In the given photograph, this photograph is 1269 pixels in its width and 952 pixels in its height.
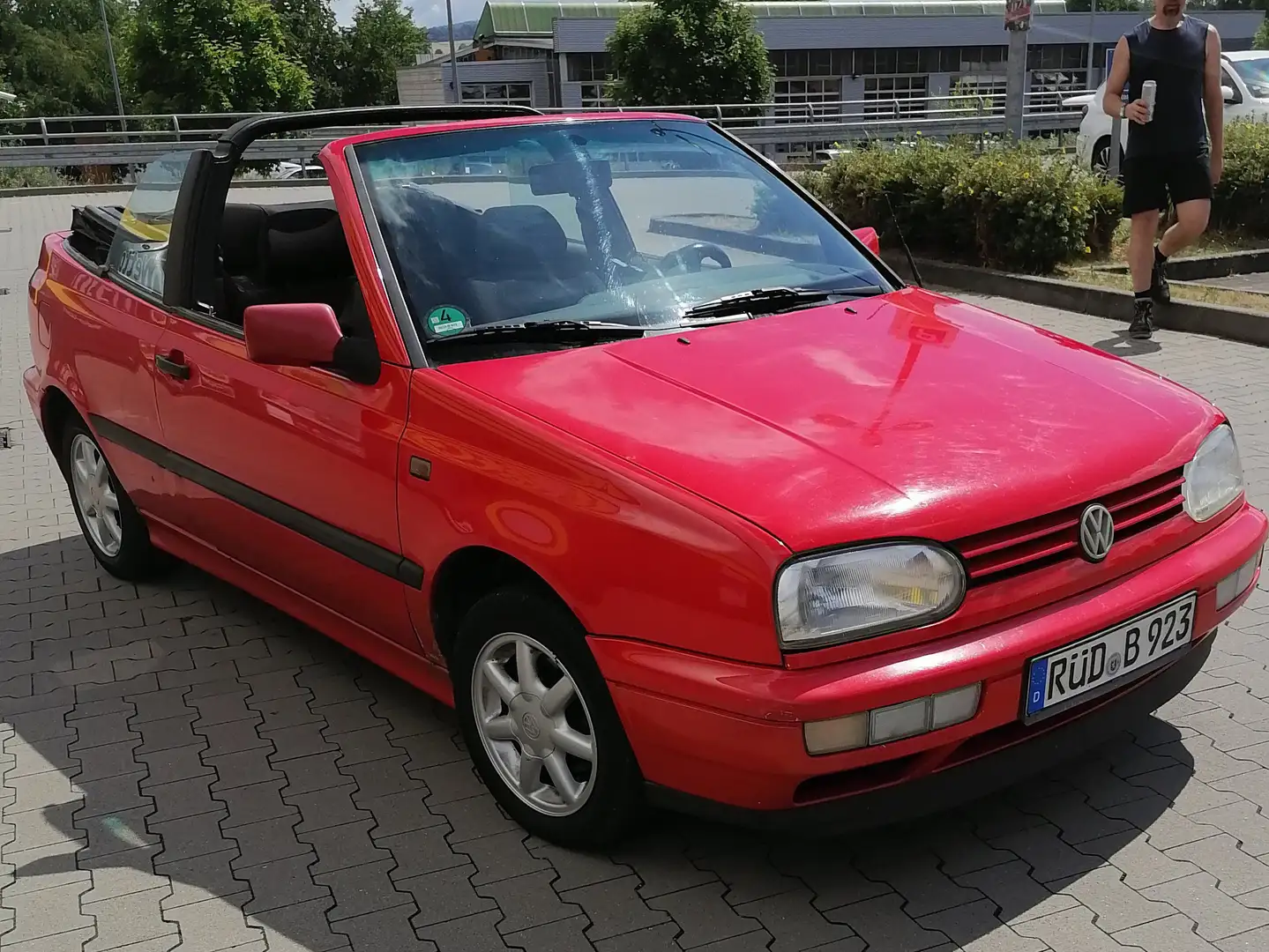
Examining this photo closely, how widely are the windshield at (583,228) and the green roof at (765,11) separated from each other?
187 feet

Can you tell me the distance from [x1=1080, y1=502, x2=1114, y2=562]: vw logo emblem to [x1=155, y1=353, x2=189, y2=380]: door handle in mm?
2894

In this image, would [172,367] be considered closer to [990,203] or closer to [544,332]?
[544,332]

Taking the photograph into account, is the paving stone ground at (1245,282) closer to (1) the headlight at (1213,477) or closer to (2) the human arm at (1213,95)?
(2) the human arm at (1213,95)

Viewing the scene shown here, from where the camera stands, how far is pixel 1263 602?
14.7 ft

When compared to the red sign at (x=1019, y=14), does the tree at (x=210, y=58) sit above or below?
above

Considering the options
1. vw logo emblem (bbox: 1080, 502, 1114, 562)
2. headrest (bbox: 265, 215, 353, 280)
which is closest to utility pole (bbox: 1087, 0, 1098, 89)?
headrest (bbox: 265, 215, 353, 280)

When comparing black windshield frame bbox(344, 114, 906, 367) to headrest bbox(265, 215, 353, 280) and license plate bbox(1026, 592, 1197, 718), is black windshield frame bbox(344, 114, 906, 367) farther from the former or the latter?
license plate bbox(1026, 592, 1197, 718)

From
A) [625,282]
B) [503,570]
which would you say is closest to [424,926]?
[503,570]

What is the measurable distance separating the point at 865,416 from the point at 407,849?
5.09 ft

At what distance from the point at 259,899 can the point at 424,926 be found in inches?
17.1

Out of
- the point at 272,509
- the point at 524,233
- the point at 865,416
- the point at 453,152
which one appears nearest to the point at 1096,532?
the point at 865,416

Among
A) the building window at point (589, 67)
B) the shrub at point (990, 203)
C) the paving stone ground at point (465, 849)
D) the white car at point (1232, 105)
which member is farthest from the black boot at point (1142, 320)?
the building window at point (589, 67)

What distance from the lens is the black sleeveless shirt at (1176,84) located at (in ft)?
25.8

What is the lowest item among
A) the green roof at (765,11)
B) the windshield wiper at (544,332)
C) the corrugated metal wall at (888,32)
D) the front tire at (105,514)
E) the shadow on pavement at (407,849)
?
the shadow on pavement at (407,849)
